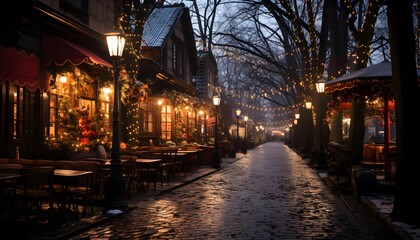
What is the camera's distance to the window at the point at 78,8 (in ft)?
52.0

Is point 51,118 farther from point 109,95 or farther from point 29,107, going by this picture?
point 109,95

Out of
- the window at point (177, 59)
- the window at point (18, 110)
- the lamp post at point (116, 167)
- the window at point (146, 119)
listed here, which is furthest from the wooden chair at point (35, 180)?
the window at point (177, 59)

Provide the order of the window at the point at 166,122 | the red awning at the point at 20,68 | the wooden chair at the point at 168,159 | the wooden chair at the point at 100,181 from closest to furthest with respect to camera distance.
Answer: the wooden chair at the point at 100,181, the red awning at the point at 20,68, the wooden chair at the point at 168,159, the window at the point at 166,122

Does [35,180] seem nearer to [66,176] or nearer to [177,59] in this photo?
[66,176]

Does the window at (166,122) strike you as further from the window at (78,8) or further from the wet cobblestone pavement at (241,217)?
the wet cobblestone pavement at (241,217)

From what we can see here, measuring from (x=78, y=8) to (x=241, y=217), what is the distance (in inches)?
397

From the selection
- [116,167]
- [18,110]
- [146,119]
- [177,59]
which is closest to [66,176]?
[116,167]

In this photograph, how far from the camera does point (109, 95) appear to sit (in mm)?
19078

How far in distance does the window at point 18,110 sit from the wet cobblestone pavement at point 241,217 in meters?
3.87

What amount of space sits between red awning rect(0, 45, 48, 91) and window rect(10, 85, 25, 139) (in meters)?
0.45

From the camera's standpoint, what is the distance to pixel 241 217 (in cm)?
1009

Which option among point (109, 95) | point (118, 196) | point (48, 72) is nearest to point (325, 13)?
point (109, 95)

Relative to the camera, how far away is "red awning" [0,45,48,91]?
11445 mm

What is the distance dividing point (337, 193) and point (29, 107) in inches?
361
